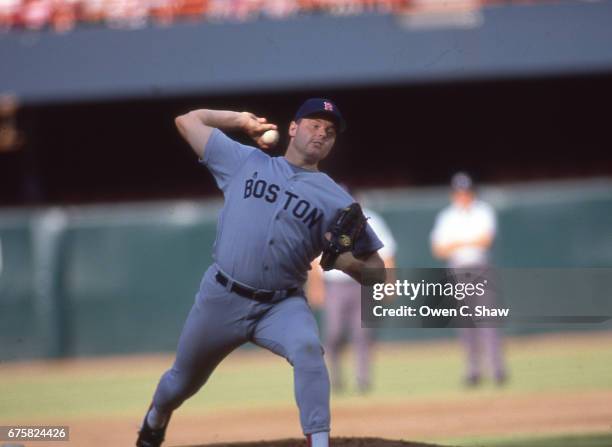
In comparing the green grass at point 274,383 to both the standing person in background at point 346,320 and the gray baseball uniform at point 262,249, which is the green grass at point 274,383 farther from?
the gray baseball uniform at point 262,249

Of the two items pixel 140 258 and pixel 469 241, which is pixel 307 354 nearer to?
pixel 469 241

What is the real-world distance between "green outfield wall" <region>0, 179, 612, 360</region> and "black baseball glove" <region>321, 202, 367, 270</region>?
8541 millimetres

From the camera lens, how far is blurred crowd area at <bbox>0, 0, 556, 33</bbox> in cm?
1416

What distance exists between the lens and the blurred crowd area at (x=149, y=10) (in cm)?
1416

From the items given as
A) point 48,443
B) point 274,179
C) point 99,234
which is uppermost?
point 99,234

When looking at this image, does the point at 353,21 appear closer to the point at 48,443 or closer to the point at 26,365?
the point at 26,365

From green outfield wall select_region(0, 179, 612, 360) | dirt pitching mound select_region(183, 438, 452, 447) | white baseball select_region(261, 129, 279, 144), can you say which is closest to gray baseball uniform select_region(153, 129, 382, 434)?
white baseball select_region(261, 129, 279, 144)

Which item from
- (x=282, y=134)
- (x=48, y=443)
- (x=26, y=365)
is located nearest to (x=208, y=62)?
(x=282, y=134)

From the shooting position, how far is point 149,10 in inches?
571

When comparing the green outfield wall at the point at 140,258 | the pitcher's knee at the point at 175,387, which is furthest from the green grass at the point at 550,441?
the green outfield wall at the point at 140,258

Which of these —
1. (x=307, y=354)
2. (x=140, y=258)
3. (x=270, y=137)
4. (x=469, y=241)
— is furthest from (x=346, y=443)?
(x=140, y=258)

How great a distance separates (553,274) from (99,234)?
27.7 ft

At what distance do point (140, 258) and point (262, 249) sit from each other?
8887mm

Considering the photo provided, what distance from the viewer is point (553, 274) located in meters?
5.91
